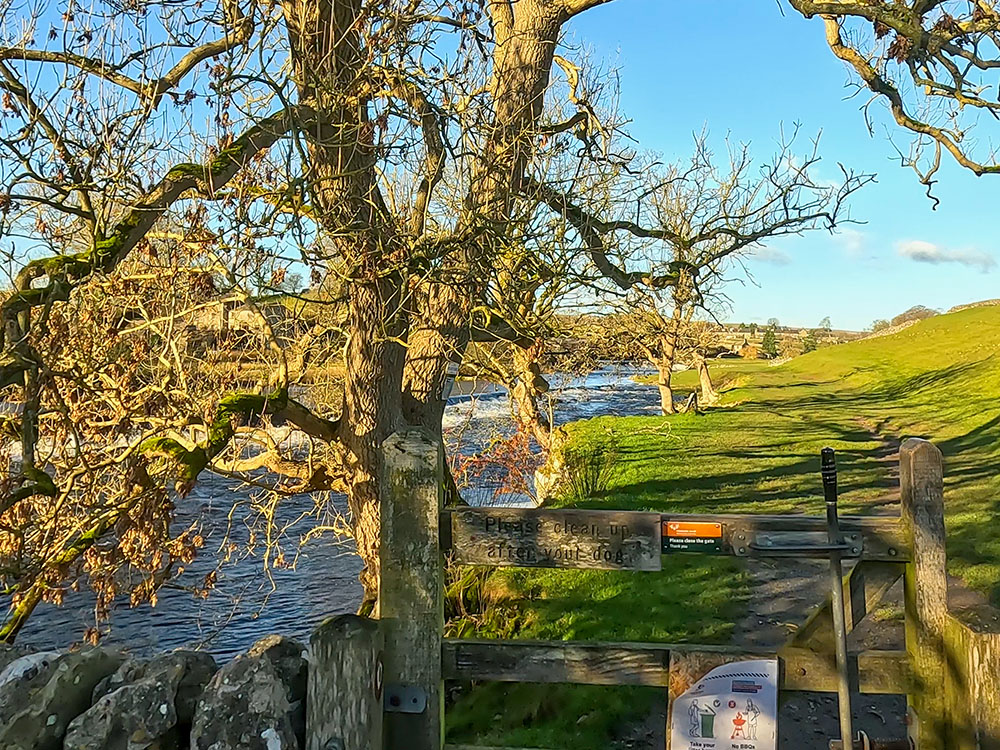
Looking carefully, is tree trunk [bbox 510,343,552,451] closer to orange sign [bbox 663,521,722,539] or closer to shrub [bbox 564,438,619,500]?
shrub [bbox 564,438,619,500]

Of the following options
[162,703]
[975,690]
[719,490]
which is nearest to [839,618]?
[975,690]

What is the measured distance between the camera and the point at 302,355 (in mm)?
7984

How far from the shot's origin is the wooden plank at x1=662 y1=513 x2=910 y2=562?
336 centimetres

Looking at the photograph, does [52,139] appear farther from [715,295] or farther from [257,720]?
[715,295]

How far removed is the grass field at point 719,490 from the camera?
6.86 meters

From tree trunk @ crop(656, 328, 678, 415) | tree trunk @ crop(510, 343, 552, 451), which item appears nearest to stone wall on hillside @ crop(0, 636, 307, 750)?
tree trunk @ crop(510, 343, 552, 451)

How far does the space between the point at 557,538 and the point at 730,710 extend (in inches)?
42.0

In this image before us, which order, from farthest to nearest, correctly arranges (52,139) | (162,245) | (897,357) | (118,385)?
(897,357)
(162,245)
(118,385)
(52,139)

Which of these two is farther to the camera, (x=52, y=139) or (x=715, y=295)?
(x=715, y=295)

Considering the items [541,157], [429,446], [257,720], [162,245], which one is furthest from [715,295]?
[257,720]

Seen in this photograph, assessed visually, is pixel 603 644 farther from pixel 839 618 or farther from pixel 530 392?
pixel 530 392

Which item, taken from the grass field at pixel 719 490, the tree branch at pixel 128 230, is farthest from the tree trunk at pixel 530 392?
the tree branch at pixel 128 230

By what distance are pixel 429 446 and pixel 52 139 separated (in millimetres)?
3919

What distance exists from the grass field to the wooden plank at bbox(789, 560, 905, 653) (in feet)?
10.3
